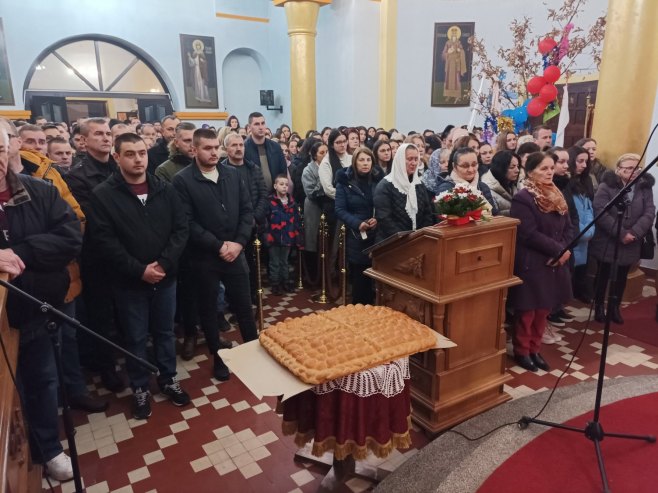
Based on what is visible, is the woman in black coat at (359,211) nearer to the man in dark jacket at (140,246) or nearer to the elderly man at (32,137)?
the man in dark jacket at (140,246)

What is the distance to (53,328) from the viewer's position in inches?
69.1

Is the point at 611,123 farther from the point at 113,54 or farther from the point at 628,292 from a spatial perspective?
the point at 113,54

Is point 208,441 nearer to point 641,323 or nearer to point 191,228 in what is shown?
point 191,228

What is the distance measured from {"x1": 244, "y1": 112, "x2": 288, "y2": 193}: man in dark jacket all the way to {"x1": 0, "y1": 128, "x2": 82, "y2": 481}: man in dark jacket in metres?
2.74

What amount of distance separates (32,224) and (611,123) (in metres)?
5.79

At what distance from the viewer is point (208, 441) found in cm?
302

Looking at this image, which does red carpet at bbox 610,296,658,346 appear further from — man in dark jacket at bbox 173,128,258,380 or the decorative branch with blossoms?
the decorative branch with blossoms

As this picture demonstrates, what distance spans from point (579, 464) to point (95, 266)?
3329mm

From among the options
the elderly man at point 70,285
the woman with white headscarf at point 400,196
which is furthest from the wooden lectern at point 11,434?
the woman with white headscarf at point 400,196

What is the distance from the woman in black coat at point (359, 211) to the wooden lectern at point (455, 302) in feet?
3.54

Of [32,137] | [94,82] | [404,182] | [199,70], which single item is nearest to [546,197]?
[404,182]

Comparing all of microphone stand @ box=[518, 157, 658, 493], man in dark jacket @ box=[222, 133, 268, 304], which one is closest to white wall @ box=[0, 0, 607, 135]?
man in dark jacket @ box=[222, 133, 268, 304]

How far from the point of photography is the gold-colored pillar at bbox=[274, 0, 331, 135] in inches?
457

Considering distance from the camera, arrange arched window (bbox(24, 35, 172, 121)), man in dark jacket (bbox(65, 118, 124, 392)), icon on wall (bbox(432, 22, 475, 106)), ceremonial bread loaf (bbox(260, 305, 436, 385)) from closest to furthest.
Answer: ceremonial bread loaf (bbox(260, 305, 436, 385)) < man in dark jacket (bbox(65, 118, 124, 392)) < icon on wall (bbox(432, 22, 475, 106)) < arched window (bbox(24, 35, 172, 121))
